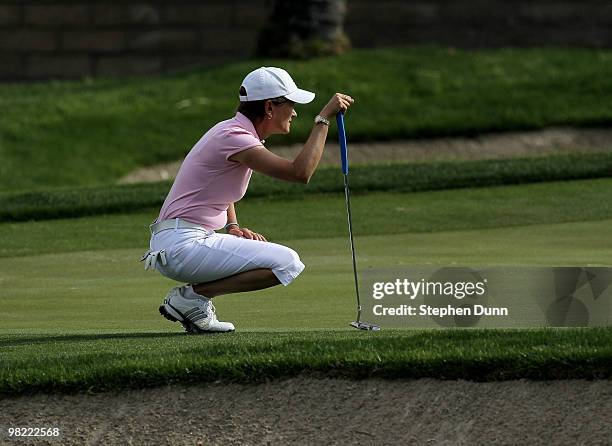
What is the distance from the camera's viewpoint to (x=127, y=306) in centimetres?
883

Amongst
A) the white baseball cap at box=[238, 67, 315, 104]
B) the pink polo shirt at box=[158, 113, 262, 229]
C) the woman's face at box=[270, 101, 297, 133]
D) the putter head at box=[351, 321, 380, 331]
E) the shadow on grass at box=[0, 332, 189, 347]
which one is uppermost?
the white baseball cap at box=[238, 67, 315, 104]

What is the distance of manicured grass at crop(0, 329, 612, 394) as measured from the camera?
6414mm

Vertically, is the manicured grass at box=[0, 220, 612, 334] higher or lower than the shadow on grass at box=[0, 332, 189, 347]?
lower

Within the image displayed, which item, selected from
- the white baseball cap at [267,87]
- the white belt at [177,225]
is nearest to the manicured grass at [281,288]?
the white belt at [177,225]

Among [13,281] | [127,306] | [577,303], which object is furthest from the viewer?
[13,281]

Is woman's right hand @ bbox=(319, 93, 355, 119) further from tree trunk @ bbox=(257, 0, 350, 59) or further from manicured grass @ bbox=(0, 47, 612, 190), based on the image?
tree trunk @ bbox=(257, 0, 350, 59)

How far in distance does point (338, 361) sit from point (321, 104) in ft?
44.7

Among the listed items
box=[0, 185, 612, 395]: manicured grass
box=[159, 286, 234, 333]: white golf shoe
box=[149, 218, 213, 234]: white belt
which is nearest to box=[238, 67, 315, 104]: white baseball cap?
box=[149, 218, 213, 234]: white belt

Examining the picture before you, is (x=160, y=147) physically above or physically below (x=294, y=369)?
below

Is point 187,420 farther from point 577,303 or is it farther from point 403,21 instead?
point 403,21

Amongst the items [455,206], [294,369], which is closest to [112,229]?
[455,206]

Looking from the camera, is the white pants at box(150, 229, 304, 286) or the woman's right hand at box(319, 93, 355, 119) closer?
the woman's right hand at box(319, 93, 355, 119)

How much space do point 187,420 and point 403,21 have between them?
16.5 metres

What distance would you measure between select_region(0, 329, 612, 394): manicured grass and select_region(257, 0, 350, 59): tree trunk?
14347mm
